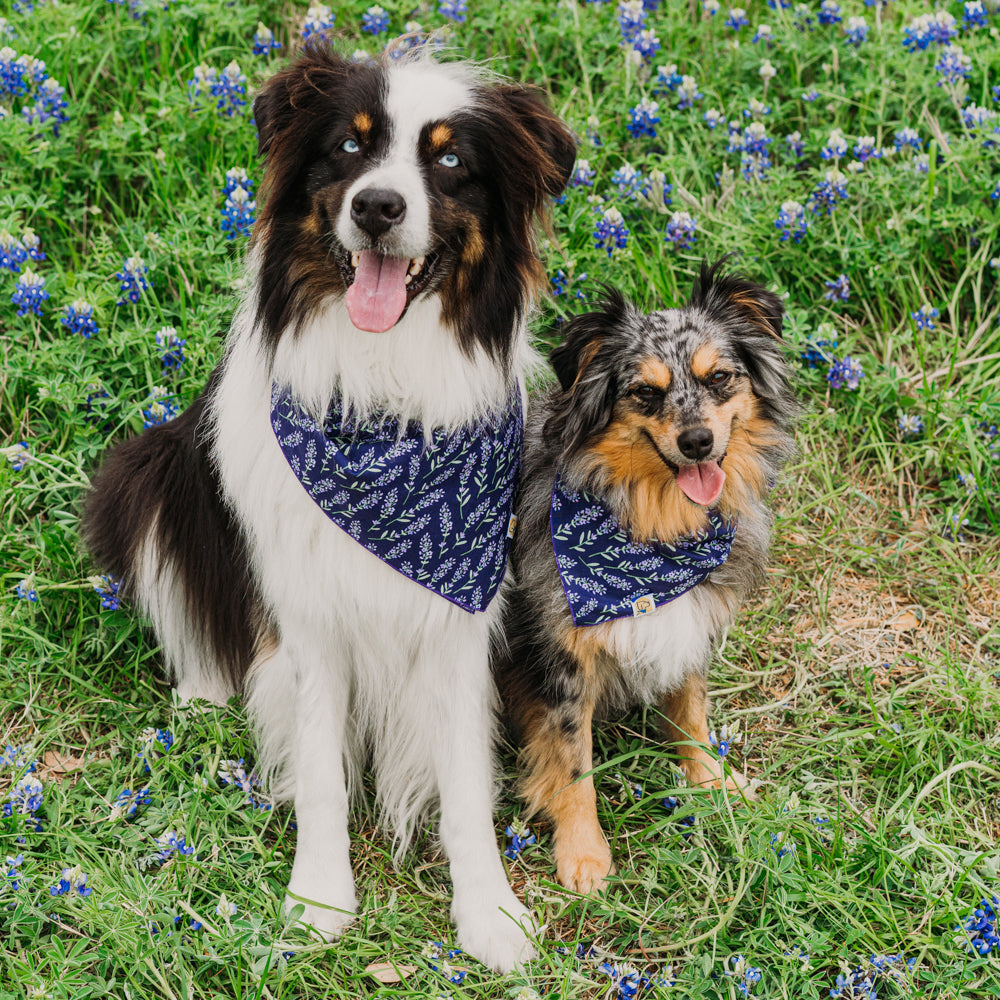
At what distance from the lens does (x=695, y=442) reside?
2969 mm

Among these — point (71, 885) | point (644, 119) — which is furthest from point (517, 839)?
point (644, 119)

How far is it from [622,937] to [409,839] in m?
0.74

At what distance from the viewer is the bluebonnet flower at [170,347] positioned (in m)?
4.18

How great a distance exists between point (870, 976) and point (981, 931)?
33cm

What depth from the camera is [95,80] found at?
505 centimetres

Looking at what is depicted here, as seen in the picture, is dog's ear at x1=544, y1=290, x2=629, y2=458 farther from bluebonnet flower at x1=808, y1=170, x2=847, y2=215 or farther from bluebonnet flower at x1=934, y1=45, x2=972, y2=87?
bluebonnet flower at x1=934, y1=45, x2=972, y2=87

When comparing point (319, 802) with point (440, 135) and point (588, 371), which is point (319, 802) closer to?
point (588, 371)

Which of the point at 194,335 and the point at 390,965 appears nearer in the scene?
the point at 390,965

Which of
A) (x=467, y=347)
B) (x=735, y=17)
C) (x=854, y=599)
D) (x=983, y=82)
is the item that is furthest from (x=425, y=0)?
(x=854, y=599)

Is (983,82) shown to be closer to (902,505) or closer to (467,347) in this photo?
(902,505)

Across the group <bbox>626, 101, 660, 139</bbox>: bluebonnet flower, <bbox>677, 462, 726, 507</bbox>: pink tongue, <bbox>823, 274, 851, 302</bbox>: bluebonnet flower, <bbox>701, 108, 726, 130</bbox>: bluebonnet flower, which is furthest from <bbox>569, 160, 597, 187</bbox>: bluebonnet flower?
<bbox>677, 462, 726, 507</bbox>: pink tongue

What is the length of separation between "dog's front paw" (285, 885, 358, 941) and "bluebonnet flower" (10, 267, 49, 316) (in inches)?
97.7

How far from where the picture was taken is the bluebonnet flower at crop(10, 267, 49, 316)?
4.19 m

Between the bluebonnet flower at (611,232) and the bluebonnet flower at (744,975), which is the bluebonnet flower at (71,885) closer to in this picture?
the bluebonnet flower at (744,975)
